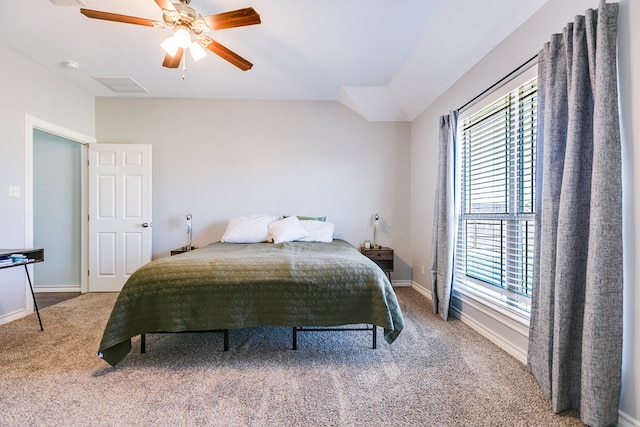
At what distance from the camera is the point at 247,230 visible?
3396mm

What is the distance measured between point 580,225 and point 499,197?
0.89m

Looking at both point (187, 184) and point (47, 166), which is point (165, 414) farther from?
point (47, 166)

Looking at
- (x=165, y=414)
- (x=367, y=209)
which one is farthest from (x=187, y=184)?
(x=165, y=414)

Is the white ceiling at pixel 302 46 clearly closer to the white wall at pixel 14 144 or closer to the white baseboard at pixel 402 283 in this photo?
the white wall at pixel 14 144

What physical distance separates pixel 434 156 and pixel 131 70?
3592 millimetres

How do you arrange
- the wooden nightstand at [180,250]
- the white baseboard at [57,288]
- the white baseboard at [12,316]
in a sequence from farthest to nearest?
1. the white baseboard at [57,288]
2. the wooden nightstand at [180,250]
3. the white baseboard at [12,316]

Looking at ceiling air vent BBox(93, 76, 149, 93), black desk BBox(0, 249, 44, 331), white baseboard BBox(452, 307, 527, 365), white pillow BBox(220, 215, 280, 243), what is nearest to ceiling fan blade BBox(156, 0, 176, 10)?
ceiling air vent BBox(93, 76, 149, 93)

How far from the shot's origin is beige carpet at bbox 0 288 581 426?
1.40 meters

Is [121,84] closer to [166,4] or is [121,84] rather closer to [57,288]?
[166,4]

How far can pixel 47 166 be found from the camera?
3746mm

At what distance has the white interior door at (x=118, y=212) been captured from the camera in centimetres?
370

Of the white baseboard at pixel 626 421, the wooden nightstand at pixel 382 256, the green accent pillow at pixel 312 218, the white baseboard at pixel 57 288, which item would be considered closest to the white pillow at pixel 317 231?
the green accent pillow at pixel 312 218

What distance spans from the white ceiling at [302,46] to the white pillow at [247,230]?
1674 mm

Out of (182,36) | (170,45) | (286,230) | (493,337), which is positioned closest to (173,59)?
(170,45)
